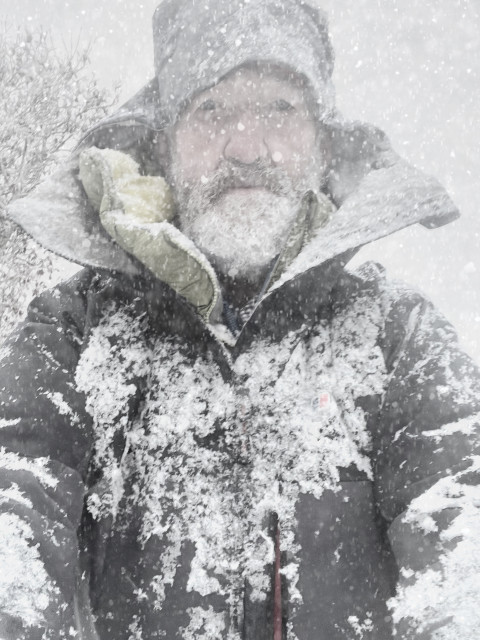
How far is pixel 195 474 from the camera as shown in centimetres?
158

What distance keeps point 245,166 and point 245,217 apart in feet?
0.60

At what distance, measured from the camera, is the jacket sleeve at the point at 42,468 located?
1356mm

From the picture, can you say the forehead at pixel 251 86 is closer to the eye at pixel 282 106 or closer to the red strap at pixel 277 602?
the eye at pixel 282 106

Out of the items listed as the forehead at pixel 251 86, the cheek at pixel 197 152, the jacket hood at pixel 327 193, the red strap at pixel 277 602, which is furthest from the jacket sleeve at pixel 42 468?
the forehead at pixel 251 86

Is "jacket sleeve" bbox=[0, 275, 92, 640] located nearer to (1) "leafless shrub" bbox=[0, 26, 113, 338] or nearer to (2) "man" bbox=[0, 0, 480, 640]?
(2) "man" bbox=[0, 0, 480, 640]

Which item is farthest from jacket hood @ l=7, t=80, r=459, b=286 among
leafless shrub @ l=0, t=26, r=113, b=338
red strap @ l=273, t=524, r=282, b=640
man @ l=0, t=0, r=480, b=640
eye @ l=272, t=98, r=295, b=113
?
leafless shrub @ l=0, t=26, r=113, b=338

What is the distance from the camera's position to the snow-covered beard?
6.48 feet

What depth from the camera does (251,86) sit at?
7.01ft

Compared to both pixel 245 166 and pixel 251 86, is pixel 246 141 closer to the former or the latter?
pixel 245 166

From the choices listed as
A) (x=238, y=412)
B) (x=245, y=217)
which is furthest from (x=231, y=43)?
(x=238, y=412)

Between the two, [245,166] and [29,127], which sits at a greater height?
[29,127]

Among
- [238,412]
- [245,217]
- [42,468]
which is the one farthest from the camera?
[245,217]

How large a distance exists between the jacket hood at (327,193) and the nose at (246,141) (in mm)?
353

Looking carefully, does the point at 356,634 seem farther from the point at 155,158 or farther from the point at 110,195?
the point at 155,158
